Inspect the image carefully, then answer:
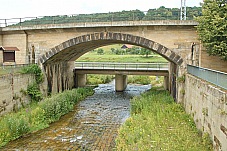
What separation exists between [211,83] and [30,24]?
20.2m

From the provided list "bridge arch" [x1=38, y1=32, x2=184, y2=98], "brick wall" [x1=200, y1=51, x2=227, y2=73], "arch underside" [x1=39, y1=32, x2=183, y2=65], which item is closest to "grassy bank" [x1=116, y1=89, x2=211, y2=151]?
"brick wall" [x1=200, y1=51, x2=227, y2=73]

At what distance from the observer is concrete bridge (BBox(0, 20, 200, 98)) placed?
67.5 ft

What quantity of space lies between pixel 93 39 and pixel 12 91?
8.69 metres

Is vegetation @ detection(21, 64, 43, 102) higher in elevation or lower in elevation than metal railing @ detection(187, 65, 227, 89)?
lower

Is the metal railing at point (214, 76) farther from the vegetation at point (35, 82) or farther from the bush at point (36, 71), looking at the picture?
the bush at point (36, 71)

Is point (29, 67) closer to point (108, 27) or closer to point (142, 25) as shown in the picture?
point (108, 27)

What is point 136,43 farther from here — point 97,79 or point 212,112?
point 97,79

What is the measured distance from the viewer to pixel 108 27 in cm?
2245

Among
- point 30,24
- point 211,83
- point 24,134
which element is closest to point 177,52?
point 211,83

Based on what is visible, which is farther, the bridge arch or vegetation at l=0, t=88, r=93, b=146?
the bridge arch

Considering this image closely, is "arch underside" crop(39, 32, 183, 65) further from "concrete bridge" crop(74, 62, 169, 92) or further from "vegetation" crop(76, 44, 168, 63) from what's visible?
"vegetation" crop(76, 44, 168, 63)

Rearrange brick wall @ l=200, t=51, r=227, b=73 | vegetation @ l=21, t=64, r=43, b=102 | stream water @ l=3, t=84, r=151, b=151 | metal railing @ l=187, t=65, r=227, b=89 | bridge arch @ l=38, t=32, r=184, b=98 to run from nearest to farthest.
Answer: metal railing @ l=187, t=65, r=227, b=89 → stream water @ l=3, t=84, r=151, b=151 → brick wall @ l=200, t=51, r=227, b=73 → bridge arch @ l=38, t=32, r=184, b=98 → vegetation @ l=21, t=64, r=43, b=102

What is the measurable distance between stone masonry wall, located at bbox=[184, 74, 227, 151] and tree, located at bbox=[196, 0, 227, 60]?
4157 mm

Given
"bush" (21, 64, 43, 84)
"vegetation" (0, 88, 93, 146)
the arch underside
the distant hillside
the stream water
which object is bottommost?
the stream water
